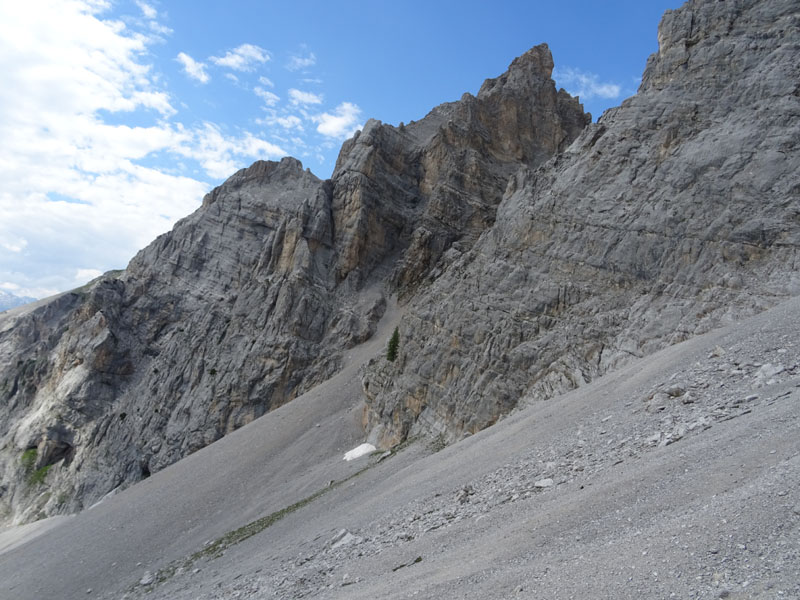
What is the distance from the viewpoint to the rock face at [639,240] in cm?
2434

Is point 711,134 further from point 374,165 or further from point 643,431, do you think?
point 374,165

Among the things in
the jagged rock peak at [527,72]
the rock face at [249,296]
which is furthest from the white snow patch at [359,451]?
the jagged rock peak at [527,72]

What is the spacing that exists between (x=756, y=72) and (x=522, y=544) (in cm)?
2931

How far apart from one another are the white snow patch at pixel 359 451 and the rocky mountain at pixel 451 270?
654 mm

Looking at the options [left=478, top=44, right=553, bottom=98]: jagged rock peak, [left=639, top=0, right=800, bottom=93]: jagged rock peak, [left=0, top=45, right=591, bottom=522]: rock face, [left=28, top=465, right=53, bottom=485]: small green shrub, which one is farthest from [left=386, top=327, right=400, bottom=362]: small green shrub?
[left=478, top=44, right=553, bottom=98]: jagged rock peak

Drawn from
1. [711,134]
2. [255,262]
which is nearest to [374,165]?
[255,262]

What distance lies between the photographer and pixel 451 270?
40.9 m

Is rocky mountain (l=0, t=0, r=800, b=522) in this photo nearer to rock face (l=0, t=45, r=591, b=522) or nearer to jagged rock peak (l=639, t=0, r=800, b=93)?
jagged rock peak (l=639, t=0, r=800, b=93)

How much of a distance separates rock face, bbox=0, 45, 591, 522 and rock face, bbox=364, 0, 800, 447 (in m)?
23.3

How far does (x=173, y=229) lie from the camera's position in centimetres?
7425

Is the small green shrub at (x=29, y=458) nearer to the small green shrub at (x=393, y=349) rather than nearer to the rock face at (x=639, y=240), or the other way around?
the rock face at (x=639, y=240)

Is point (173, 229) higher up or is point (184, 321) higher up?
point (173, 229)

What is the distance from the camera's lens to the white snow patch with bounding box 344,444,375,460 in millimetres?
35469

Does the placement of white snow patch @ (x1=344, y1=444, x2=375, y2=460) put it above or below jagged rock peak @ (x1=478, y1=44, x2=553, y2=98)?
below
